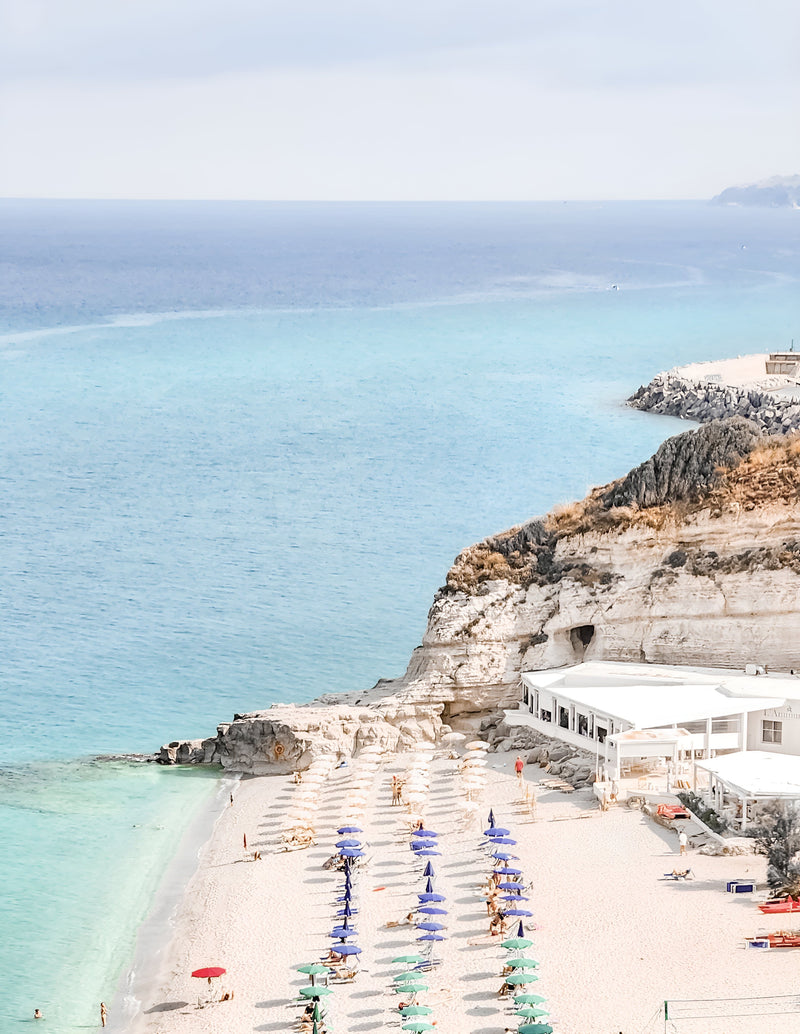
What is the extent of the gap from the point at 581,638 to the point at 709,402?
60.1 meters

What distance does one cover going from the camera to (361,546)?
71500 mm

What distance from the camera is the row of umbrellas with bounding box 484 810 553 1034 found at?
27.1 meters

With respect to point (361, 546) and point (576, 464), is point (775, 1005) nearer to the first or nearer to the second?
point (361, 546)

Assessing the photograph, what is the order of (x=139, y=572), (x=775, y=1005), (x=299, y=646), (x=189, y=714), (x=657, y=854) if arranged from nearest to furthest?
(x=775, y=1005) → (x=657, y=854) → (x=189, y=714) → (x=299, y=646) → (x=139, y=572)

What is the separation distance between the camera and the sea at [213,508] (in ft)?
130

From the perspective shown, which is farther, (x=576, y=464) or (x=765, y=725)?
(x=576, y=464)

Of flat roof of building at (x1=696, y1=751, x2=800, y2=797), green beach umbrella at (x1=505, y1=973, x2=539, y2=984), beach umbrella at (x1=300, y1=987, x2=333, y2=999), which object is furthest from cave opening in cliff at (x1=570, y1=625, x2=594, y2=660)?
beach umbrella at (x1=300, y1=987, x2=333, y2=999)

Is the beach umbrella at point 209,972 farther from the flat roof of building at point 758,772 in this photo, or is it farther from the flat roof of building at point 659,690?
the flat roof of building at point 659,690

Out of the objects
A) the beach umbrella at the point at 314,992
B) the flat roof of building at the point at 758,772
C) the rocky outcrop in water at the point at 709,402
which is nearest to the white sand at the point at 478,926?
the beach umbrella at the point at 314,992

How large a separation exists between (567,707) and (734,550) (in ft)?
19.4

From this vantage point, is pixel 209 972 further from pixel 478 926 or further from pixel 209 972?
pixel 478 926

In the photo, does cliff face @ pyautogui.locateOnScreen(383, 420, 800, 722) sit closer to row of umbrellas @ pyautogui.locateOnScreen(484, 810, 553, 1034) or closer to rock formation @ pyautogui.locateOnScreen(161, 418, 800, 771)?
rock formation @ pyautogui.locateOnScreen(161, 418, 800, 771)

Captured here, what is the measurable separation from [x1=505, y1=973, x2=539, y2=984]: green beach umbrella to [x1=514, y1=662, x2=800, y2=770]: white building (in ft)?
34.4

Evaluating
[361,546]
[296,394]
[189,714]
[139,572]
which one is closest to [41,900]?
[189,714]
